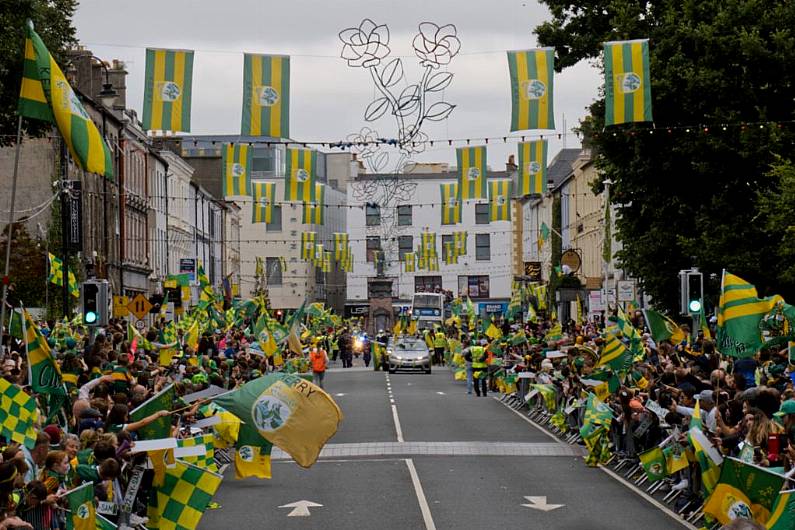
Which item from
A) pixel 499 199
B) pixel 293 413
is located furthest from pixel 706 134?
pixel 293 413

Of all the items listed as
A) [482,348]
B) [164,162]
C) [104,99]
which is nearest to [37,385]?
[482,348]

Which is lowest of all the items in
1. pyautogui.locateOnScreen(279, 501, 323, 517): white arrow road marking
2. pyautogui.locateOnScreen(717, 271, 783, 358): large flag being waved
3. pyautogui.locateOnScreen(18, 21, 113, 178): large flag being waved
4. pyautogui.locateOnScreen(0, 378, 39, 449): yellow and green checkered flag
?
pyautogui.locateOnScreen(279, 501, 323, 517): white arrow road marking

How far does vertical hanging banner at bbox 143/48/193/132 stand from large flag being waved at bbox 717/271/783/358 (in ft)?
35.9

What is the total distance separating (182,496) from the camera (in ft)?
46.3

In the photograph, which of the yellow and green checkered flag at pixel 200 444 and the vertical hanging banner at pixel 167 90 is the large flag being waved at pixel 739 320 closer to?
the yellow and green checkered flag at pixel 200 444

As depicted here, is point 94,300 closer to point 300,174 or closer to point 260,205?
point 300,174

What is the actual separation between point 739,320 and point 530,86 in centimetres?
903

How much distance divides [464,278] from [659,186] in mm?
85341

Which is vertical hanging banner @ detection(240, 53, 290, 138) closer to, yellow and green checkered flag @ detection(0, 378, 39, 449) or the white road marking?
the white road marking

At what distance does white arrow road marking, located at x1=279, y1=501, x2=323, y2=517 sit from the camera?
1747 cm

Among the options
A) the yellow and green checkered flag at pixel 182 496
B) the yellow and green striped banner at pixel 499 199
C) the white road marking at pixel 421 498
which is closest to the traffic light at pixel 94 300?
the white road marking at pixel 421 498

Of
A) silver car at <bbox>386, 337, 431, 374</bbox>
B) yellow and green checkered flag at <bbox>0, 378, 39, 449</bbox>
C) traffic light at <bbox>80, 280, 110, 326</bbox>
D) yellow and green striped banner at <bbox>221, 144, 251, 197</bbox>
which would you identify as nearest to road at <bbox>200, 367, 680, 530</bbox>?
yellow and green checkered flag at <bbox>0, 378, 39, 449</bbox>

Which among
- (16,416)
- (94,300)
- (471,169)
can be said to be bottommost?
(16,416)

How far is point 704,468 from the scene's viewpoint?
14.9 metres
